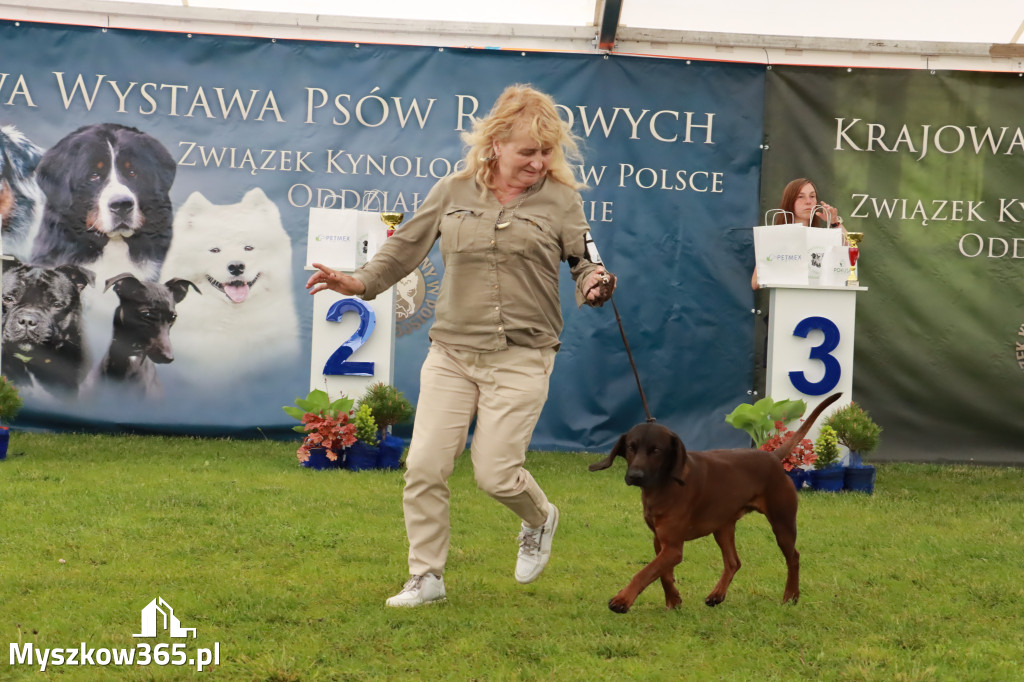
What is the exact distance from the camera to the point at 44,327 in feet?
26.9

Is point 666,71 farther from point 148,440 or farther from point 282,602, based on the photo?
point 282,602

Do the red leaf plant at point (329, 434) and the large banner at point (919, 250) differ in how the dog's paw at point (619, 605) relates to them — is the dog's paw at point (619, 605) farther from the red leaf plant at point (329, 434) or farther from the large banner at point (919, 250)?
the large banner at point (919, 250)

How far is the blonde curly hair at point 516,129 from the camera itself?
3.69 metres

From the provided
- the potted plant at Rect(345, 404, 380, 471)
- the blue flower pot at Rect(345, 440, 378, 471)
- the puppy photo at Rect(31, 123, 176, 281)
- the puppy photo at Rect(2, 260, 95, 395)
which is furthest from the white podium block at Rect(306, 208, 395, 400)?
the puppy photo at Rect(2, 260, 95, 395)

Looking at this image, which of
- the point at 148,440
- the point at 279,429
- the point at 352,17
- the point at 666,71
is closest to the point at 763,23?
the point at 666,71

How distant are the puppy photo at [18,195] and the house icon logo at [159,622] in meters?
5.51

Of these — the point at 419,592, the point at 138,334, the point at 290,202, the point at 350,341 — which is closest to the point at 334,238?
the point at 350,341

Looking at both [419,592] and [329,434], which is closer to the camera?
[419,592]

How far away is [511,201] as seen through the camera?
375cm

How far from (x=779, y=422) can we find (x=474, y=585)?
124 inches

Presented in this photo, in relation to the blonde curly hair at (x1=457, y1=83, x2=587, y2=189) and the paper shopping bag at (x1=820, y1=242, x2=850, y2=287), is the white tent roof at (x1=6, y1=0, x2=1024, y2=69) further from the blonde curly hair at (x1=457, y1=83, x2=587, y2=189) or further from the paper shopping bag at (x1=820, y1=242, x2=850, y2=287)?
the blonde curly hair at (x1=457, y1=83, x2=587, y2=189)

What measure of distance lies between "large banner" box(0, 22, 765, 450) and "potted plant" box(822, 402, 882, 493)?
1.58m

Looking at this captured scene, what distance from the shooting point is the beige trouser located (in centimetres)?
365

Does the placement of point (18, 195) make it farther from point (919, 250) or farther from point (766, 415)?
point (919, 250)
